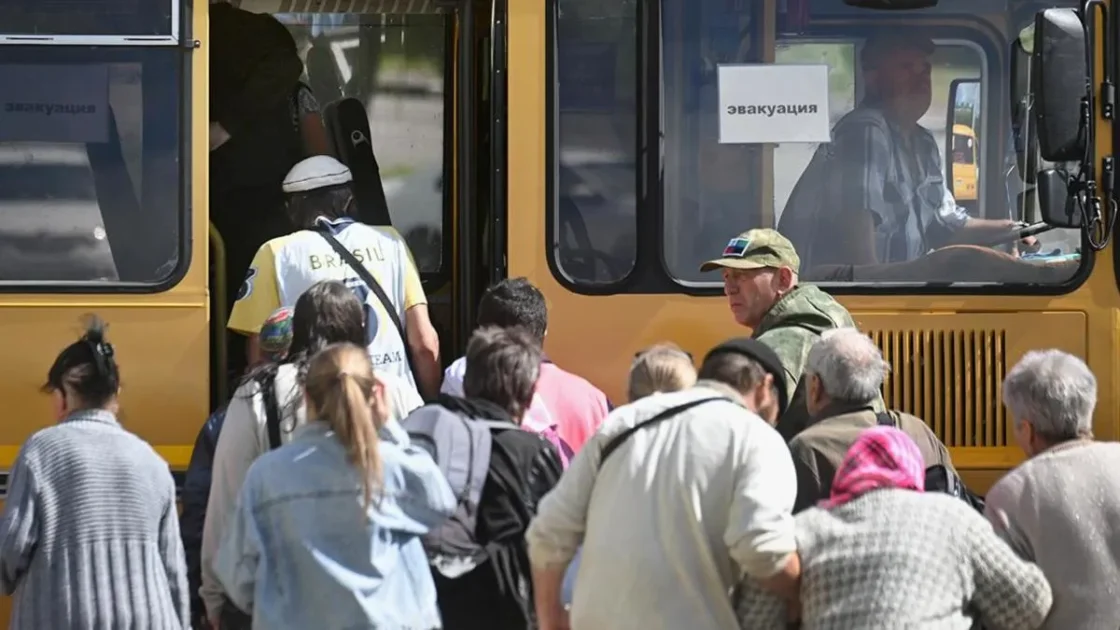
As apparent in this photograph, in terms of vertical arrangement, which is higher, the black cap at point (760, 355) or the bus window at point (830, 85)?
the bus window at point (830, 85)

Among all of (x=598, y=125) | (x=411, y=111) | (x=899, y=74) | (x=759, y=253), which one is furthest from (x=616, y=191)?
(x=411, y=111)

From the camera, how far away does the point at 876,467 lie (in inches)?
154

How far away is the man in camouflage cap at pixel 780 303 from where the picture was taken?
5004mm

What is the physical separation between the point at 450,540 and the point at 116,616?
3.04 ft

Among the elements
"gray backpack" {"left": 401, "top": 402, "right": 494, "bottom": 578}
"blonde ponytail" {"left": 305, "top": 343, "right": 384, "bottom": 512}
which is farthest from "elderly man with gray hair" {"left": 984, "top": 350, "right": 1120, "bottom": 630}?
"blonde ponytail" {"left": 305, "top": 343, "right": 384, "bottom": 512}

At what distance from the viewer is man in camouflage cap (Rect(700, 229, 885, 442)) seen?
16.4 ft

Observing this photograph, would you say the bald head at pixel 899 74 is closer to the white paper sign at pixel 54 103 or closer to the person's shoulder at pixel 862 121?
the person's shoulder at pixel 862 121

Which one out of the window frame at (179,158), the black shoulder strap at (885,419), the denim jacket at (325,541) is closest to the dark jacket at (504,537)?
the denim jacket at (325,541)

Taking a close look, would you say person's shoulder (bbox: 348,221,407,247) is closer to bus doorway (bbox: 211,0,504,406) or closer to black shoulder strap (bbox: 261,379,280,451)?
bus doorway (bbox: 211,0,504,406)

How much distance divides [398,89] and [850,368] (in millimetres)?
2989

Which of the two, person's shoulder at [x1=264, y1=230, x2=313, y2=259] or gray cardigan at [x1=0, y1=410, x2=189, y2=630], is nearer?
gray cardigan at [x1=0, y1=410, x2=189, y2=630]

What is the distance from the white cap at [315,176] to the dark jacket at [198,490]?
40.8 inches

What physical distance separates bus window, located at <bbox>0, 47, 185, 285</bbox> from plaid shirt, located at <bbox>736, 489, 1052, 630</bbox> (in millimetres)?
2484

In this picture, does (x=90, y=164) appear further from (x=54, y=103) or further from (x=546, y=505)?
(x=546, y=505)
